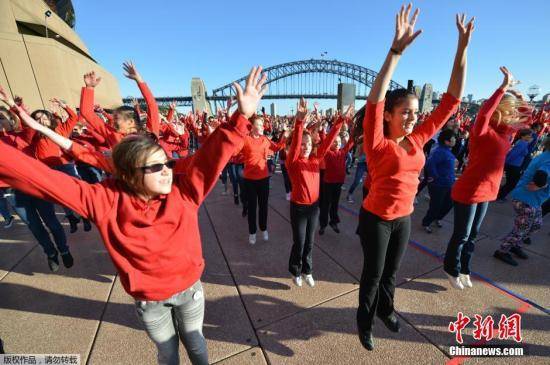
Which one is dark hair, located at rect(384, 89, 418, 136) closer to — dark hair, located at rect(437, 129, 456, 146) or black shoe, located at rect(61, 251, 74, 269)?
dark hair, located at rect(437, 129, 456, 146)

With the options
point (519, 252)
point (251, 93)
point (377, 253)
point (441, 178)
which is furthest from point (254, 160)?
point (519, 252)

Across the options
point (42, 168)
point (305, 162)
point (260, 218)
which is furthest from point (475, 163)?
point (42, 168)

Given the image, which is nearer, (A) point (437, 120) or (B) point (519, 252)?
(A) point (437, 120)

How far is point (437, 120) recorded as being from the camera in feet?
6.66

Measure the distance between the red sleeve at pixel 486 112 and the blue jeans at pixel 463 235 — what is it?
82 cm

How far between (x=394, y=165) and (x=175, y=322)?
191cm

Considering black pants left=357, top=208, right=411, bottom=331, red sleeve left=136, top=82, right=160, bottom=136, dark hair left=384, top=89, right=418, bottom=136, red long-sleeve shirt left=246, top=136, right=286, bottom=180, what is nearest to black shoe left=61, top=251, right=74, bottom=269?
red sleeve left=136, top=82, right=160, bottom=136

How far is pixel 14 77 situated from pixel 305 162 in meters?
25.1

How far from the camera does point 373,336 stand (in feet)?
7.36

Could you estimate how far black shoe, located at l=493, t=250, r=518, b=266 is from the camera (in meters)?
3.21

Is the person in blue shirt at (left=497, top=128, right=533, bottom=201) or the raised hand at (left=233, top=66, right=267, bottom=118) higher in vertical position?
the raised hand at (left=233, top=66, right=267, bottom=118)

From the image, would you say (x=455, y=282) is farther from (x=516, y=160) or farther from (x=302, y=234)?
(x=516, y=160)

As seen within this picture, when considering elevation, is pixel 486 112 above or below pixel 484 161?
above

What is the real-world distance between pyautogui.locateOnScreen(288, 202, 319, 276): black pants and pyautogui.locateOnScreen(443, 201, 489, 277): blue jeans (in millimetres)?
1592
